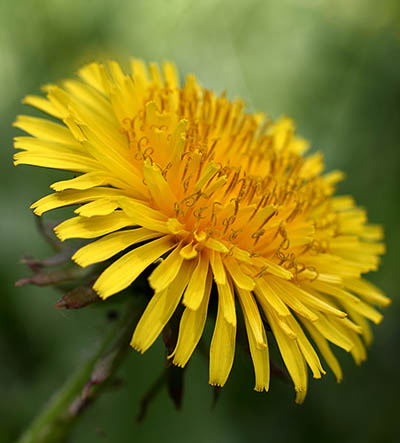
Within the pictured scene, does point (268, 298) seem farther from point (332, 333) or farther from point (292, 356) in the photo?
point (332, 333)

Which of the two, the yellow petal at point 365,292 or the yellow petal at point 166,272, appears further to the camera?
the yellow petal at point 365,292

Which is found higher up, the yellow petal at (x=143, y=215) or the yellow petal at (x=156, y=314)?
the yellow petal at (x=143, y=215)

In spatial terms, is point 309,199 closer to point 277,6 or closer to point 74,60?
point 74,60

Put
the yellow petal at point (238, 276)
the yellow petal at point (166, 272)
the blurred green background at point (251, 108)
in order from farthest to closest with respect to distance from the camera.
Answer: the blurred green background at point (251, 108), the yellow petal at point (238, 276), the yellow petal at point (166, 272)

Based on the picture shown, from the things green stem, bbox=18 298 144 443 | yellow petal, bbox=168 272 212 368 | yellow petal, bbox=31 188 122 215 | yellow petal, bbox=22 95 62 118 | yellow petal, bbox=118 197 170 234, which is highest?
yellow petal, bbox=22 95 62 118

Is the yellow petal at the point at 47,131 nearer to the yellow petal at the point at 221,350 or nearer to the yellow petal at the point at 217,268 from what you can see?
the yellow petal at the point at 217,268

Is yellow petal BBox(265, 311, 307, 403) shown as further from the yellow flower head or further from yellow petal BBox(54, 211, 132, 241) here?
yellow petal BBox(54, 211, 132, 241)

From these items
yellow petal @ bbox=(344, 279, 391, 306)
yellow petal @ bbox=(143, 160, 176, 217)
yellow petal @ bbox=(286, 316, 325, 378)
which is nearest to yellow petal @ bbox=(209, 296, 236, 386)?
yellow petal @ bbox=(286, 316, 325, 378)

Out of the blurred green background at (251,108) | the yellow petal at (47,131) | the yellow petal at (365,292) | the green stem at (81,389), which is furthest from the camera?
the blurred green background at (251,108)

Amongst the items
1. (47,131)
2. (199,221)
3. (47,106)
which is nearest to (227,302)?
(199,221)

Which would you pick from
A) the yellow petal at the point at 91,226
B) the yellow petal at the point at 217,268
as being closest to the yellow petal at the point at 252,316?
the yellow petal at the point at 217,268

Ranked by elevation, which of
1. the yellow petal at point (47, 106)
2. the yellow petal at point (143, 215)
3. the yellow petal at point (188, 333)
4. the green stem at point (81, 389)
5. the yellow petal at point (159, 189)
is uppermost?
the yellow petal at point (47, 106)
